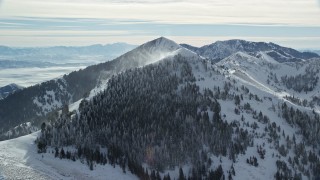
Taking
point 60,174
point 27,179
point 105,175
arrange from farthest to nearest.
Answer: point 105,175 < point 60,174 < point 27,179

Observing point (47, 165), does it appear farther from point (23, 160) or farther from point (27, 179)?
point (27, 179)

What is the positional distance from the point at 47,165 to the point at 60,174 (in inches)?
450

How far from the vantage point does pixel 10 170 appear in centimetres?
16025

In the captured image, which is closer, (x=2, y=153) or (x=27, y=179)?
(x=27, y=179)

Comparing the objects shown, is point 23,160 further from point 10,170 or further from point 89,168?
point 89,168

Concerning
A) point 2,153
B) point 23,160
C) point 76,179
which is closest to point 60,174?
point 76,179

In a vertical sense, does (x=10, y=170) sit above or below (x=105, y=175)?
above

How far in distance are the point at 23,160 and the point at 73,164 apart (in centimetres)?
2647

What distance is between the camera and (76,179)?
178000 millimetres

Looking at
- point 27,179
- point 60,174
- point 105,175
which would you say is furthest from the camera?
point 105,175

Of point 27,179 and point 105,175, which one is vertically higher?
point 27,179

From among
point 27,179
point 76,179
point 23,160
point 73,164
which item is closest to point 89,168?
point 73,164

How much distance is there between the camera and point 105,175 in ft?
649

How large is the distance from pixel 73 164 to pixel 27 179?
42959 mm
